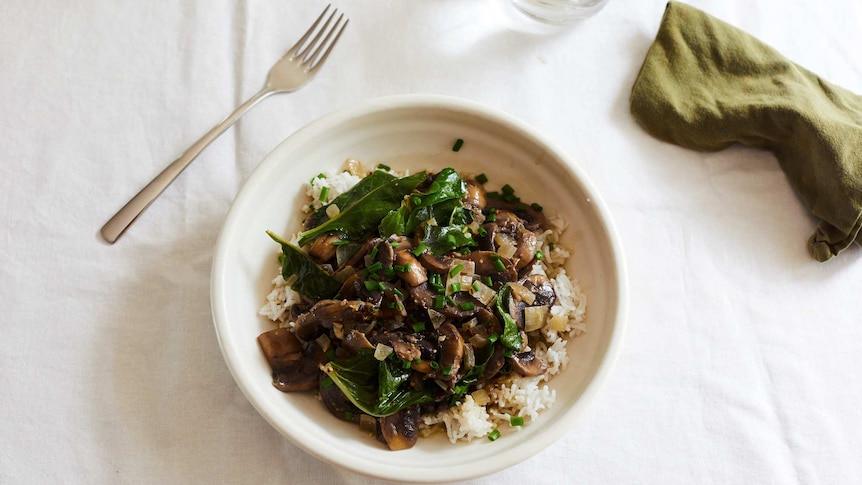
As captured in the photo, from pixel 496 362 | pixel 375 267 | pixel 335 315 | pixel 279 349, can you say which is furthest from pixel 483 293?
pixel 279 349

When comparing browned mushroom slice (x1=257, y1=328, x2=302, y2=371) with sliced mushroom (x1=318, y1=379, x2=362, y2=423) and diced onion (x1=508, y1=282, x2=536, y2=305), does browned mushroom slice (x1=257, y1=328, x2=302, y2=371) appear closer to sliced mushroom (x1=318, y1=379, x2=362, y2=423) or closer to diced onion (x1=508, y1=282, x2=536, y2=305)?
sliced mushroom (x1=318, y1=379, x2=362, y2=423)

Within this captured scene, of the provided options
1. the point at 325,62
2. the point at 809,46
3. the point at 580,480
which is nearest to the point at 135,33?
the point at 325,62

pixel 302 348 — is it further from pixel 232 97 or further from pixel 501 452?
pixel 232 97

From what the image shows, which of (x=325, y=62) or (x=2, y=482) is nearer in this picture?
(x=2, y=482)

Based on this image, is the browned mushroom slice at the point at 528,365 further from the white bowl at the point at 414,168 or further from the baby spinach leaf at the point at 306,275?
the baby spinach leaf at the point at 306,275

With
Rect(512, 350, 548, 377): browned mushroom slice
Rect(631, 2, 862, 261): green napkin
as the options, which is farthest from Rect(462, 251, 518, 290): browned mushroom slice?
Rect(631, 2, 862, 261): green napkin

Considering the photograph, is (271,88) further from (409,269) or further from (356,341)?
(356,341)
